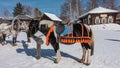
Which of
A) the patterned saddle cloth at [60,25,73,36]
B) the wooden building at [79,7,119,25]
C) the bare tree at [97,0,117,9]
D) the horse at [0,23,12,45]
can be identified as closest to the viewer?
the patterned saddle cloth at [60,25,73,36]

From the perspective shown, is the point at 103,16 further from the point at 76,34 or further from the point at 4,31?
the point at 76,34

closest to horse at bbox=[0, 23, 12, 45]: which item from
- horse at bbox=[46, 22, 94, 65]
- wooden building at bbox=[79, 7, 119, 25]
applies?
horse at bbox=[46, 22, 94, 65]

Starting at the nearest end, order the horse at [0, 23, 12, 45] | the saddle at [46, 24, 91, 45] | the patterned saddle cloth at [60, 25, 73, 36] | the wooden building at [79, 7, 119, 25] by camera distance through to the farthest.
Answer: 1. the saddle at [46, 24, 91, 45]
2. the patterned saddle cloth at [60, 25, 73, 36]
3. the horse at [0, 23, 12, 45]
4. the wooden building at [79, 7, 119, 25]

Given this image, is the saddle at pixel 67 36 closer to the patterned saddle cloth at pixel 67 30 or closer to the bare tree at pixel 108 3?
the patterned saddle cloth at pixel 67 30

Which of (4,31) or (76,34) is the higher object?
(76,34)

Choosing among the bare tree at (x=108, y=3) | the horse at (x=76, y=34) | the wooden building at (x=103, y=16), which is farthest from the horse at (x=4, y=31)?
the bare tree at (x=108, y=3)

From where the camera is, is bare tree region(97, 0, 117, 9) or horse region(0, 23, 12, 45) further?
bare tree region(97, 0, 117, 9)

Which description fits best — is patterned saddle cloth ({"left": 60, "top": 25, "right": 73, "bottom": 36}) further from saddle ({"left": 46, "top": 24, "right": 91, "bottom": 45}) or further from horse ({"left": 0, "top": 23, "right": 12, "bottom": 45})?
horse ({"left": 0, "top": 23, "right": 12, "bottom": 45})

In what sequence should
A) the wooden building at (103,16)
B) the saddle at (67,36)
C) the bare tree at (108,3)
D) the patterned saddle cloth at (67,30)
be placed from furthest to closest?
the bare tree at (108,3)
the wooden building at (103,16)
the patterned saddle cloth at (67,30)
the saddle at (67,36)

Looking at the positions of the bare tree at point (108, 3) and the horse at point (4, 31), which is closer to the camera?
the horse at point (4, 31)

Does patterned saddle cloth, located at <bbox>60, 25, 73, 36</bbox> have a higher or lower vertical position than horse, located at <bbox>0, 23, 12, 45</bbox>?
higher

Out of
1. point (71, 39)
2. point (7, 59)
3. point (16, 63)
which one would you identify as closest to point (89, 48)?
point (71, 39)

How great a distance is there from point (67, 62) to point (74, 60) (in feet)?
1.64

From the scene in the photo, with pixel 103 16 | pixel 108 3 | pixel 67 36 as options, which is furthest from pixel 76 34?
pixel 108 3
